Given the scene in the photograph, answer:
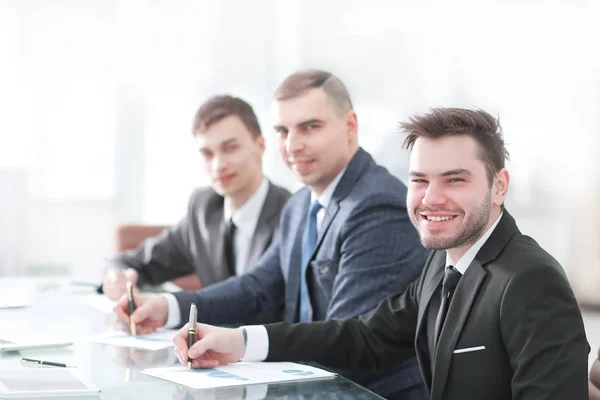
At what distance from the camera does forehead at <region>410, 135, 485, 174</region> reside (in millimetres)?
1694

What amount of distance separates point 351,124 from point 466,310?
1.17m

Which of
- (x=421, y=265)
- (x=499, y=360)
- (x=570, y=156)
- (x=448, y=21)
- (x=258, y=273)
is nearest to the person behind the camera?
(x=499, y=360)

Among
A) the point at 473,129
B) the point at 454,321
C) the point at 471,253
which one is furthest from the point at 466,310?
the point at 473,129

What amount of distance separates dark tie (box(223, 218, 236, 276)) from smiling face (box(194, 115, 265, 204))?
0.12 meters

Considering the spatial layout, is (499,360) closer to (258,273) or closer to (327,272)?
(327,272)

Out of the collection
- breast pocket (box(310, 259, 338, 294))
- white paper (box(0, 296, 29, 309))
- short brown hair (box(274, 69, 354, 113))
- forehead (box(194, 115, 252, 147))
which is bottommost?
white paper (box(0, 296, 29, 309))

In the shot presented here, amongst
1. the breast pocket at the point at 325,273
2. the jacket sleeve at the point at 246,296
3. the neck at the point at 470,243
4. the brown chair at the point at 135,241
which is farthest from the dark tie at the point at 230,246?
the neck at the point at 470,243

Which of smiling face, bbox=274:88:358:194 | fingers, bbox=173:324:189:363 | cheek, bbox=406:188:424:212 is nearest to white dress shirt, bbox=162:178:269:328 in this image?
smiling face, bbox=274:88:358:194

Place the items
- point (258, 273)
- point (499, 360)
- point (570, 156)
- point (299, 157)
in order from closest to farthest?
point (499, 360) < point (299, 157) < point (258, 273) < point (570, 156)

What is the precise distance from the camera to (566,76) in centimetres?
343

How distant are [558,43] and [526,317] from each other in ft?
7.43

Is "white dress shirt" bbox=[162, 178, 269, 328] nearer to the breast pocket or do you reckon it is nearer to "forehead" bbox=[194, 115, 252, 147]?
"forehead" bbox=[194, 115, 252, 147]

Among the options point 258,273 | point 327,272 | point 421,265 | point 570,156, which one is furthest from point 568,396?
point 570,156

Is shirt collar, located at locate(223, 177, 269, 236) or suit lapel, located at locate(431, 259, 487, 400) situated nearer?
suit lapel, located at locate(431, 259, 487, 400)
